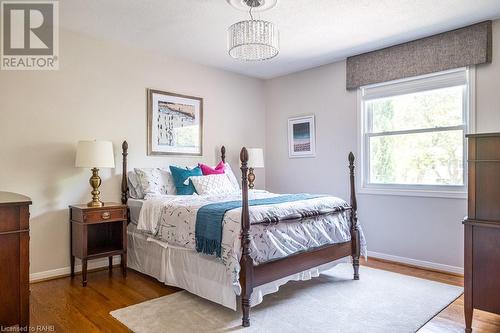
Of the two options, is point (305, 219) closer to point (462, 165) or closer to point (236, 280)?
point (236, 280)

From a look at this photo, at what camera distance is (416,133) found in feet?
12.7

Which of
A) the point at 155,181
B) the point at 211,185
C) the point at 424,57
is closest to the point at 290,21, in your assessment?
the point at 424,57

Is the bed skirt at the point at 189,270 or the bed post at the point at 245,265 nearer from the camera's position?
the bed post at the point at 245,265

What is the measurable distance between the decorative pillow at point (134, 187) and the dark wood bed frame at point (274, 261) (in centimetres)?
174

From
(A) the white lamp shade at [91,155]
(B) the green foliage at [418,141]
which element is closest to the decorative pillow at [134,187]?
(A) the white lamp shade at [91,155]

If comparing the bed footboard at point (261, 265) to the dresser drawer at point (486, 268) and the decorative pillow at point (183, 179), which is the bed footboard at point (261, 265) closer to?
the dresser drawer at point (486, 268)

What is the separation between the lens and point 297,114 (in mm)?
4973

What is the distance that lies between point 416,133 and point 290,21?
1.93 metres

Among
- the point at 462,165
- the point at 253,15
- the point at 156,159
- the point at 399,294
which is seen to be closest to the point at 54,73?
the point at 156,159

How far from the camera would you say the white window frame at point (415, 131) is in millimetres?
3438

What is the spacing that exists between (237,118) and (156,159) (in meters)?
1.48

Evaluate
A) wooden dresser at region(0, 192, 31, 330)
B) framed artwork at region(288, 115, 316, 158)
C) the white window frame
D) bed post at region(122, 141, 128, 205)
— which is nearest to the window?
the white window frame

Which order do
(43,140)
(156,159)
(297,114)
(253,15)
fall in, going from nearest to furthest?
(253,15), (43,140), (156,159), (297,114)

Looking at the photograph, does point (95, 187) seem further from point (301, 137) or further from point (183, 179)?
point (301, 137)
